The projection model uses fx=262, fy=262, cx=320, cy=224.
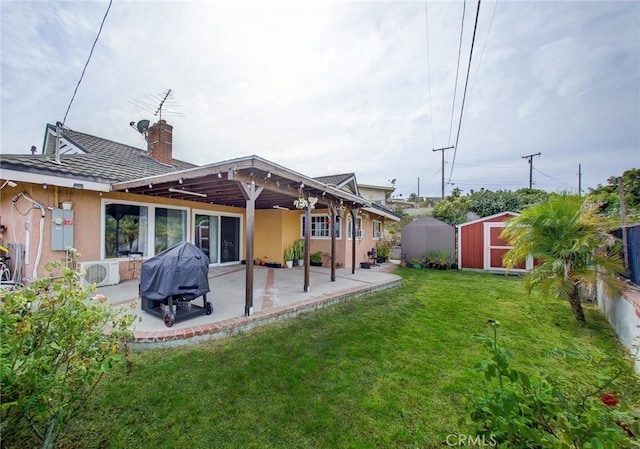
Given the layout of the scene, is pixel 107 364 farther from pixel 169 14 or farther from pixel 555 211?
pixel 555 211

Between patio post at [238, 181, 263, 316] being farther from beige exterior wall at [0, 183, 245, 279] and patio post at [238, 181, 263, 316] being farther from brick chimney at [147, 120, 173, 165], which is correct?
brick chimney at [147, 120, 173, 165]

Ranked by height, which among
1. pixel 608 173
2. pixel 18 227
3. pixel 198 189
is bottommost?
pixel 18 227

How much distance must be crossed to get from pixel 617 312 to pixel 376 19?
718 cm

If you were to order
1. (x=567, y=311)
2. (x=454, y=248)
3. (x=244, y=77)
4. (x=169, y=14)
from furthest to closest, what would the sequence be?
(x=454, y=248) → (x=244, y=77) → (x=567, y=311) → (x=169, y=14)

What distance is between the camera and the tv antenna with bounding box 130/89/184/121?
9866 millimetres

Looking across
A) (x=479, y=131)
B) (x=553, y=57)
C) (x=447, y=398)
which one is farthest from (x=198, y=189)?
(x=479, y=131)

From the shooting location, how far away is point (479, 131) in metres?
10.2

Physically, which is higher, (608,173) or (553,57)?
(553,57)

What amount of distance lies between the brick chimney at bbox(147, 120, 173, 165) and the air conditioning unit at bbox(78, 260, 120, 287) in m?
5.32

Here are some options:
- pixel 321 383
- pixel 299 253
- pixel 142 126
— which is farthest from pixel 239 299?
pixel 142 126

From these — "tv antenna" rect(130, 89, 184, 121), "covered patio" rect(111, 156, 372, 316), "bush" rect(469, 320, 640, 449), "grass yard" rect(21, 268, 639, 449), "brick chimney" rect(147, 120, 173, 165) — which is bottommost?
"grass yard" rect(21, 268, 639, 449)

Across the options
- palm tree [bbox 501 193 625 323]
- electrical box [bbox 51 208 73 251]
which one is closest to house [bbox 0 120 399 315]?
electrical box [bbox 51 208 73 251]

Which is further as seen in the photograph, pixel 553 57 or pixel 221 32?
pixel 553 57

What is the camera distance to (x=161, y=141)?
10.6 metres
